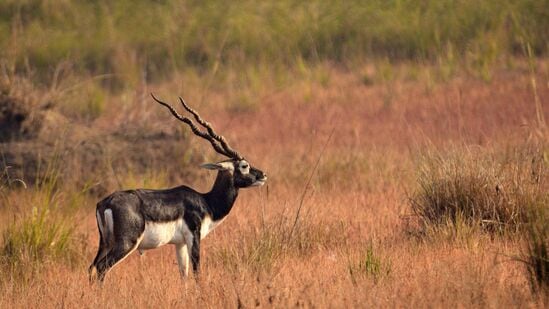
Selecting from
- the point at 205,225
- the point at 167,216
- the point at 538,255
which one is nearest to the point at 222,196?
the point at 205,225

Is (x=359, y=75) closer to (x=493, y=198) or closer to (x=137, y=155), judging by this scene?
(x=137, y=155)

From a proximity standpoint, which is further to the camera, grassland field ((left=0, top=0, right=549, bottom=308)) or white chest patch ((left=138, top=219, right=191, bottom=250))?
white chest patch ((left=138, top=219, right=191, bottom=250))

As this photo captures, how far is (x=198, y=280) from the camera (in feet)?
30.0

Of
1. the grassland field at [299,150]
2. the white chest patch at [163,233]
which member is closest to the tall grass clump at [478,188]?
the grassland field at [299,150]

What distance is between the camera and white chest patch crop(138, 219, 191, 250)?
9250mm

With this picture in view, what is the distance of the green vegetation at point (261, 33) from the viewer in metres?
23.5

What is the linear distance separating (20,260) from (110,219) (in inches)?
46.4

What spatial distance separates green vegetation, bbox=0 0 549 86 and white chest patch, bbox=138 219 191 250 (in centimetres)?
1207

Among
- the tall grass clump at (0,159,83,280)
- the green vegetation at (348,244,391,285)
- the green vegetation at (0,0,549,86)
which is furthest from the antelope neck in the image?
the green vegetation at (0,0,549,86)

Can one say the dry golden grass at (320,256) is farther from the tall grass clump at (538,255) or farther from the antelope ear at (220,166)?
the antelope ear at (220,166)

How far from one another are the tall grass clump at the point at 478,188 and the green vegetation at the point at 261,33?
10.8 metres

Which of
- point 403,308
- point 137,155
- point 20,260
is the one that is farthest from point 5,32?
point 403,308

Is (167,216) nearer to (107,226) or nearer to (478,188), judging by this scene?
(107,226)

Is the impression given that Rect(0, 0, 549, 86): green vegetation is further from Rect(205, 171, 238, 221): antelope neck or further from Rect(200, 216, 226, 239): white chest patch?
Rect(200, 216, 226, 239): white chest patch
